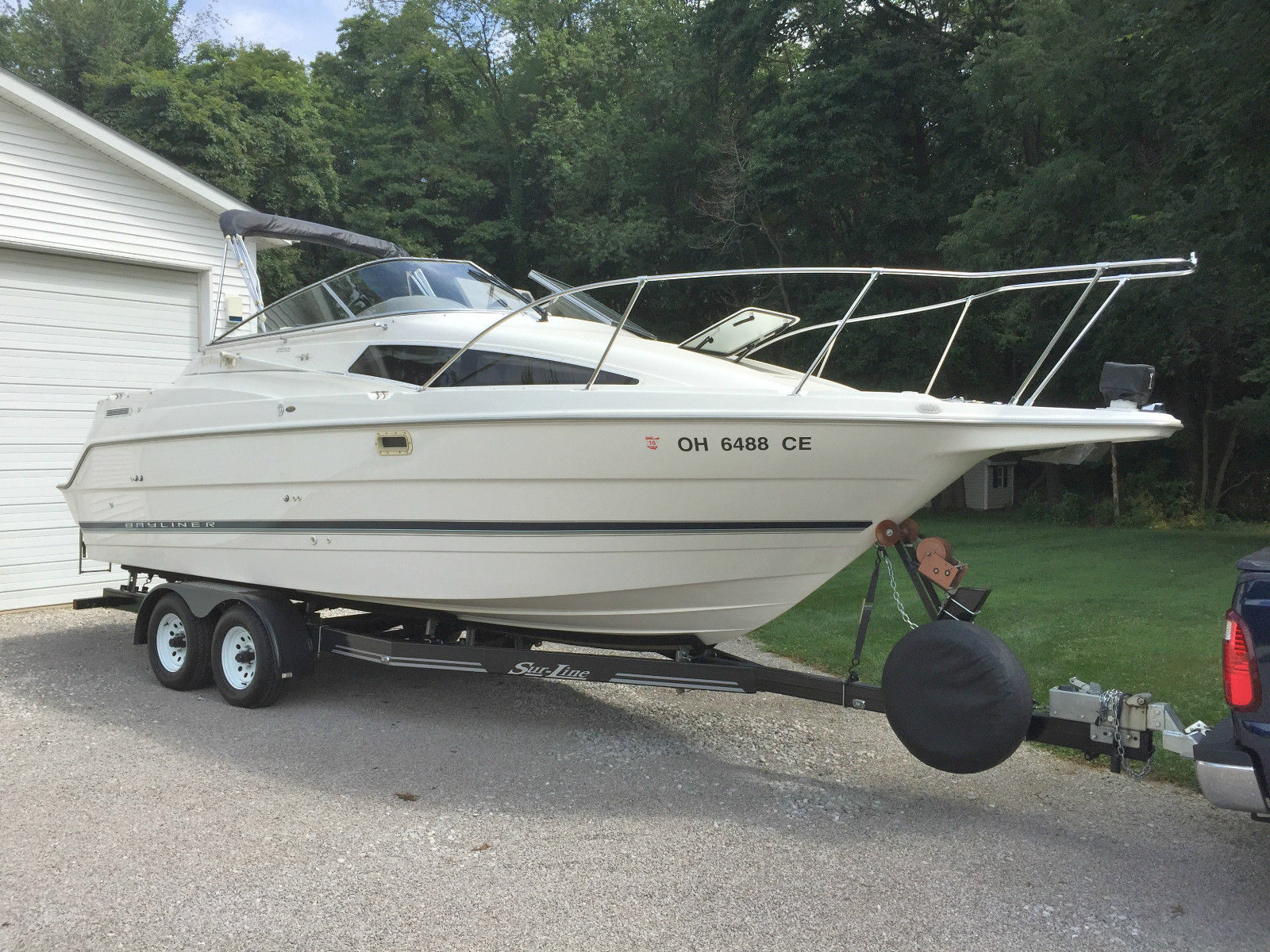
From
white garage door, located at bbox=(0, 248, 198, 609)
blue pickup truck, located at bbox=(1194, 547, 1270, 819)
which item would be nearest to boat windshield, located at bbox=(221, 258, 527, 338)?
blue pickup truck, located at bbox=(1194, 547, 1270, 819)

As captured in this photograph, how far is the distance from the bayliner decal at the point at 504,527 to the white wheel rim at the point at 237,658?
2.21 ft

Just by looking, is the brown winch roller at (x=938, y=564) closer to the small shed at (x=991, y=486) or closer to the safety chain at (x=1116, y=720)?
the safety chain at (x=1116, y=720)

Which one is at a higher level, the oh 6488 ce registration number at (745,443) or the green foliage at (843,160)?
the green foliage at (843,160)

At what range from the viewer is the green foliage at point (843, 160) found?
14148 mm

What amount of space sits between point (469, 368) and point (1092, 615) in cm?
598

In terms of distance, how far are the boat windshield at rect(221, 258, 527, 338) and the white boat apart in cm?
2

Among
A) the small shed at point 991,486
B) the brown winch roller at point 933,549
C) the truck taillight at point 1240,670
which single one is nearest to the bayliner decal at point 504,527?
the brown winch roller at point 933,549

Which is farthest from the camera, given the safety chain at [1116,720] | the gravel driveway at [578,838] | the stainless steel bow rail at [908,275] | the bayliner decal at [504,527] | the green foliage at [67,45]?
the green foliage at [67,45]

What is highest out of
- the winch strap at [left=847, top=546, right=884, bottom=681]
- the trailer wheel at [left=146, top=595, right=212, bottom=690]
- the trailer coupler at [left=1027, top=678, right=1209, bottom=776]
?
the winch strap at [left=847, top=546, right=884, bottom=681]

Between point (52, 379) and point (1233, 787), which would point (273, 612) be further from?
point (52, 379)

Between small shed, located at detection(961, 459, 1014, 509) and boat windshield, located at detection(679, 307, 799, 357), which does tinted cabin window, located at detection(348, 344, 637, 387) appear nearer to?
boat windshield, located at detection(679, 307, 799, 357)

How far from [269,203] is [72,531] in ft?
52.4

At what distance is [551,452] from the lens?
15.6 ft

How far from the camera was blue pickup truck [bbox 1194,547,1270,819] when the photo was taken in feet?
10.2
